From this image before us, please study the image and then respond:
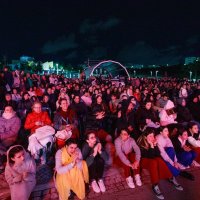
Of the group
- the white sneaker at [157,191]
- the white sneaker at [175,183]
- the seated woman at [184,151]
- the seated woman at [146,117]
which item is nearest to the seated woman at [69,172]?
the white sneaker at [157,191]

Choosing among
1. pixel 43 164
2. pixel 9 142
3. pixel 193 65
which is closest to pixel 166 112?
pixel 43 164

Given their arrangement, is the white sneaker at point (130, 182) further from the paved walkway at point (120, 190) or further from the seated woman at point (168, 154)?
the seated woman at point (168, 154)

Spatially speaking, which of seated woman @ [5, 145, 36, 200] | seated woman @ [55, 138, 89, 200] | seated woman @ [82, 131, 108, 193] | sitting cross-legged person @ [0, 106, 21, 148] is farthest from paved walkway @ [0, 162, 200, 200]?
sitting cross-legged person @ [0, 106, 21, 148]

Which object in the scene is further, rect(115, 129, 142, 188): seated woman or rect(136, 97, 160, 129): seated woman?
rect(136, 97, 160, 129): seated woman

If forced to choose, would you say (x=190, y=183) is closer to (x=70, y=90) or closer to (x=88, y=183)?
(x=88, y=183)

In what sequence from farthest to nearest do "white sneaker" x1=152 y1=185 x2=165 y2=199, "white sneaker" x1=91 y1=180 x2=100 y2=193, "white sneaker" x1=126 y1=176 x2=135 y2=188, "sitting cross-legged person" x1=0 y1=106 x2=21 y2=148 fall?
"sitting cross-legged person" x1=0 y1=106 x2=21 y2=148
"white sneaker" x1=126 y1=176 x2=135 y2=188
"white sneaker" x1=91 y1=180 x2=100 y2=193
"white sneaker" x1=152 y1=185 x2=165 y2=199

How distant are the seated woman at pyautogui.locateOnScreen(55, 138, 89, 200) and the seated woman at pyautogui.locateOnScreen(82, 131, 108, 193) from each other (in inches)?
13.5

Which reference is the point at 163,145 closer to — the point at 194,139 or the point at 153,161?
the point at 153,161

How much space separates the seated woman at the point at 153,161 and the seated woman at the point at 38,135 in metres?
2.04

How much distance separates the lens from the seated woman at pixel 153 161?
4918mm

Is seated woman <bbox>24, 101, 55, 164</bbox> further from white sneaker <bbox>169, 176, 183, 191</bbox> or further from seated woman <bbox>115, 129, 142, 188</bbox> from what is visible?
white sneaker <bbox>169, 176, 183, 191</bbox>

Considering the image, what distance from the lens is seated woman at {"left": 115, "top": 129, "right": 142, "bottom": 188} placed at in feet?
17.2

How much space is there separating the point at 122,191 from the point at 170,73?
93.9 metres

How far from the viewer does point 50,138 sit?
237 inches
